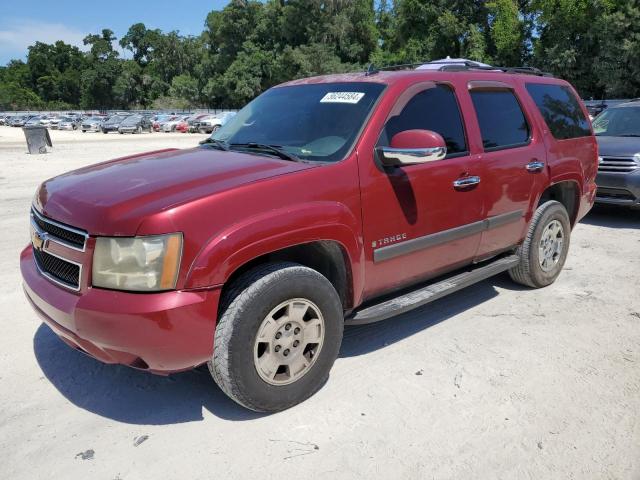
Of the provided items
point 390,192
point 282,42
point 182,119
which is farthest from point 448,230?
point 282,42

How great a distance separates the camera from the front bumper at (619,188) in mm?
→ 7328

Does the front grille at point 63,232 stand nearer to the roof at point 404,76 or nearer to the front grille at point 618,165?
the roof at point 404,76

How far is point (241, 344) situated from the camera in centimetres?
272

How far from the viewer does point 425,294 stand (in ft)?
12.2

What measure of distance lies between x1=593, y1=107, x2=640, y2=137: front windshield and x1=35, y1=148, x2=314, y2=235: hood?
7352 mm

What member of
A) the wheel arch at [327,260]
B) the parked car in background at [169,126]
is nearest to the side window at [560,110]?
the wheel arch at [327,260]

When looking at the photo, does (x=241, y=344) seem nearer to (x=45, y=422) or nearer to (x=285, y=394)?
(x=285, y=394)

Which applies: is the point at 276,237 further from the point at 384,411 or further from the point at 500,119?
the point at 500,119

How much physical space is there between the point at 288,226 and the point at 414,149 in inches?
35.6

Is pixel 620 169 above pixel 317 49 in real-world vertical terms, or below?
below

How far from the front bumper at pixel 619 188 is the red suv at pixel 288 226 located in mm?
3621

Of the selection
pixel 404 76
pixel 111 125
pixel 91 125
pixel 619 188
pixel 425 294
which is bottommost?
pixel 91 125

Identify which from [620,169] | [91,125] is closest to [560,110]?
[620,169]

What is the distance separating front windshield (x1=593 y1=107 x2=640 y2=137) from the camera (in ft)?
27.6
